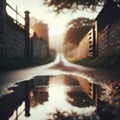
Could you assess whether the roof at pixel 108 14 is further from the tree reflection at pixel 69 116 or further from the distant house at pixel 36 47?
the tree reflection at pixel 69 116

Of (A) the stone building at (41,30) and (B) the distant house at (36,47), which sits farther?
(A) the stone building at (41,30)

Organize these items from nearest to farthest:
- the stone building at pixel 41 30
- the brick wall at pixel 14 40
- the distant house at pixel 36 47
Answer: the brick wall at pixel 14 40
the distant house at pixel 36 47
the stone building at pixel 41 30

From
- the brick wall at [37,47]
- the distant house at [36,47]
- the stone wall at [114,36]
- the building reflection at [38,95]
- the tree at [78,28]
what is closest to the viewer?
the building reflection at [38,95]

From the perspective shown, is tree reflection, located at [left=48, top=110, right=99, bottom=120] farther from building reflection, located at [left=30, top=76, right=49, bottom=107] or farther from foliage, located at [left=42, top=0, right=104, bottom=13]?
foliage, located at [left=42, top=0, right=104, bottom=13]

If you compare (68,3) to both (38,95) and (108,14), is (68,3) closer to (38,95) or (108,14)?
(108,14)

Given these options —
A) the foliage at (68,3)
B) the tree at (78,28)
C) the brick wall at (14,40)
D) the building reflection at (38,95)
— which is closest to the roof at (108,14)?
the foliage at (68,3)

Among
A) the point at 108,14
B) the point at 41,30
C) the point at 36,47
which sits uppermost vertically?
the point at 41,30

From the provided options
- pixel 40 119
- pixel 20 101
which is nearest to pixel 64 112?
pixel 40 119

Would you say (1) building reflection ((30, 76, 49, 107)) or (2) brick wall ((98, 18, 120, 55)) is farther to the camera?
(2) brick wall ((98, 18, 120, 55))

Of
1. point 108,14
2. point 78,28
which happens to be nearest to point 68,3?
point 108,14

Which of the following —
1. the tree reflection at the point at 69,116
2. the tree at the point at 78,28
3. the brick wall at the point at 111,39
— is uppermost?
the tree at the point at 78,28

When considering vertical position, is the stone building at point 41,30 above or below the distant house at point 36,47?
above

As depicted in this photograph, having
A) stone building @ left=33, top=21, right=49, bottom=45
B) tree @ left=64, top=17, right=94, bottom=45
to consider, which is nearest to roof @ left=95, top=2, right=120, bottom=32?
tree @ left=64, top=17, right=94, bottom=45

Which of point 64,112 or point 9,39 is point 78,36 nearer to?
point 9,39
